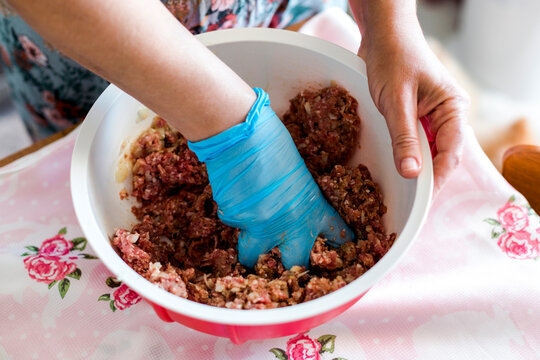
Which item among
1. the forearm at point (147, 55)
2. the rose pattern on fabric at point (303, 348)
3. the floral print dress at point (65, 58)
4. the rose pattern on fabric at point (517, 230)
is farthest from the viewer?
the floral print dress at point (65, 58)

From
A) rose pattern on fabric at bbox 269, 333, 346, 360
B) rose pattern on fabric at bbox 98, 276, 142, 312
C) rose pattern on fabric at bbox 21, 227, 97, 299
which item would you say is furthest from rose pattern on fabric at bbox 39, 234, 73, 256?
rose pattern on fabric at bbox 269, 333, 346, 360

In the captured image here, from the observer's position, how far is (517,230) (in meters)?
0.92

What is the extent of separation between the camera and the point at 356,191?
2.77ft

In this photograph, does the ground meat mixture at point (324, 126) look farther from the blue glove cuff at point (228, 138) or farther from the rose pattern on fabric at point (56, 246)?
the rose pattern on fabric at point (56, 246)

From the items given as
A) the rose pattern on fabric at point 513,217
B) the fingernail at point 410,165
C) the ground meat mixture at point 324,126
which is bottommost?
the rose pattern on fabric at point 513,217

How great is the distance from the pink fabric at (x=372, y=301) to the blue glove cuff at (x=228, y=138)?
0.31 m

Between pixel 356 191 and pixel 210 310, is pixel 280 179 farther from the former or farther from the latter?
pixel 210 310

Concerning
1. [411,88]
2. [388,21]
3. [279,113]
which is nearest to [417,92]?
[411,88]

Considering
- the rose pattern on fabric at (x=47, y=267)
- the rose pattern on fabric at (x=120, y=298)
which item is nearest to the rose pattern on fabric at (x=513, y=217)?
the rose pattern on fabric at (x=120, y=298)

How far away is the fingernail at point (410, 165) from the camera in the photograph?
686 millimetres

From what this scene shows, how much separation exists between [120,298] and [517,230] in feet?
2.43

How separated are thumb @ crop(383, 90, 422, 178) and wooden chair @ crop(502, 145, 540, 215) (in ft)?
1.07

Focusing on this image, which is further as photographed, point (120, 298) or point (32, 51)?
point (32, 51)

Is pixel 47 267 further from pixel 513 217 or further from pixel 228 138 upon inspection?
pixel 513 217
